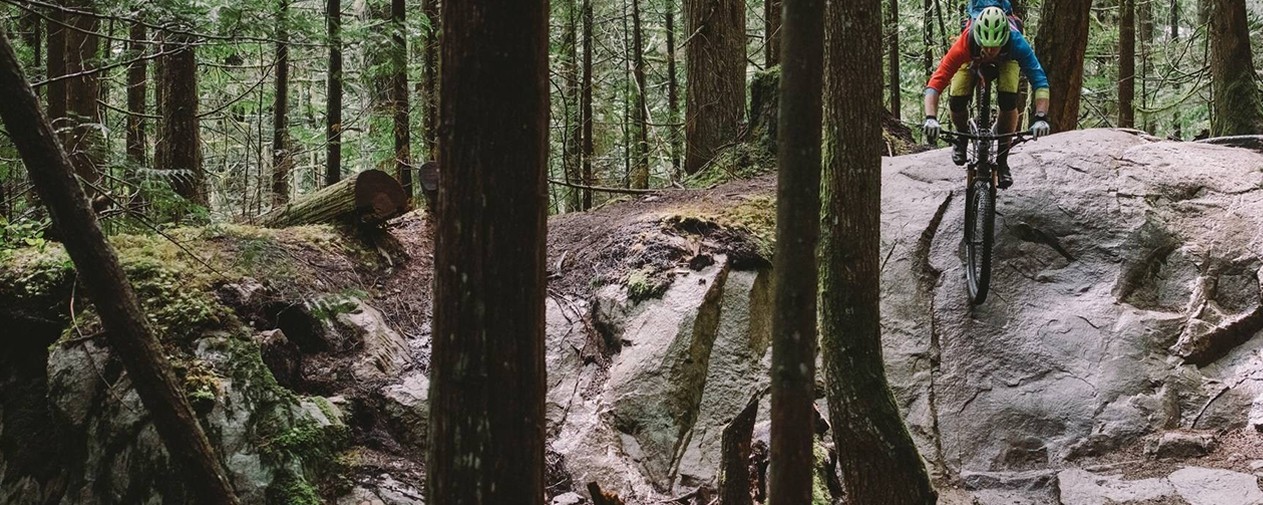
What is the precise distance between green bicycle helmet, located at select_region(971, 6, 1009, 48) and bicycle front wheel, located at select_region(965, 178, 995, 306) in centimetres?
127

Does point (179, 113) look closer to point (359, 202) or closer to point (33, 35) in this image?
point (359, 202)

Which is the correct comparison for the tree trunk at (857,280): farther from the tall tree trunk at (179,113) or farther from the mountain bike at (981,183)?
the tall tree trunk at (179,113)

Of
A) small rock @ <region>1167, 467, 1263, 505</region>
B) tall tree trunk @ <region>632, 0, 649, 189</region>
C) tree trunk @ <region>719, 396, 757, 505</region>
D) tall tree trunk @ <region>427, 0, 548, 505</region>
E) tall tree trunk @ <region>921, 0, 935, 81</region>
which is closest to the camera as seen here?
tall tree trunk @ <region>427, 0, 548, 505</region>

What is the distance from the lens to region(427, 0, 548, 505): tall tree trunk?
10.2 ft

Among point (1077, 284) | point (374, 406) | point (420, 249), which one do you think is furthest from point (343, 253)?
point (1077, 284)

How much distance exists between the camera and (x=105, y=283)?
474 cm

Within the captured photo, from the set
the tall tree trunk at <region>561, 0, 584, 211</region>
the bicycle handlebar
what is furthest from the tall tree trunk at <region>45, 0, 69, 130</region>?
the bicycle handlebar

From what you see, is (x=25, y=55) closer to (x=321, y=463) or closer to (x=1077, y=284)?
(x=321, y=463)

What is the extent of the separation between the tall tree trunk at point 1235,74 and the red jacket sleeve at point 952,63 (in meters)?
5.63

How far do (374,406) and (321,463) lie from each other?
87cm

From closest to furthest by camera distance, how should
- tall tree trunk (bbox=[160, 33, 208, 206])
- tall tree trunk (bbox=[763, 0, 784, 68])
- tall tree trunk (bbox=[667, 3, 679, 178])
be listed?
tall tree trunk (bbox=[160, 33, 208, 206]) → tall tree trunk (bbox=[763, 0, 784, 68]) → tall tree trunk (bbox=[667, 3, 679, 178])

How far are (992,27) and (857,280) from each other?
3174 mm

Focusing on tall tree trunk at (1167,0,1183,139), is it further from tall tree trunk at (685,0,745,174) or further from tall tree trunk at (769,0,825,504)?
tall tree trunk at (769,0,825,504)

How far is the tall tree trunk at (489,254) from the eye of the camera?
3115 millimetres
